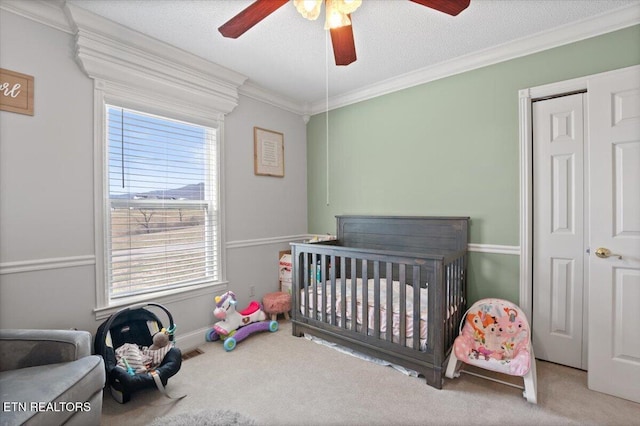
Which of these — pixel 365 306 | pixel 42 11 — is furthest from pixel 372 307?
pixel 42 11

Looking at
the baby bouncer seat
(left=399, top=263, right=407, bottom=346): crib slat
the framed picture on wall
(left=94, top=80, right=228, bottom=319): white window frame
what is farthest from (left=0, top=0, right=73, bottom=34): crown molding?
the baby bouncer seat

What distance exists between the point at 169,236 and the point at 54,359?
1.17 meters

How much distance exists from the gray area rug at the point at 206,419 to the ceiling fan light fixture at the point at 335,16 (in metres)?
2.15

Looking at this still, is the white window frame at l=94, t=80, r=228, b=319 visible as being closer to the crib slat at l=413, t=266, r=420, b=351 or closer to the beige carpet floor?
the beige carpet floor

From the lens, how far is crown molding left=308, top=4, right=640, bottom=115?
1959mm

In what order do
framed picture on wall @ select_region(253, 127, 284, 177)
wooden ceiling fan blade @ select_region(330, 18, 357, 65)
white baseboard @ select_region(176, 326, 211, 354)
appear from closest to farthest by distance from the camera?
wooden ceiling fan blade @ select_region(330, 18, 357, 65) → white baseboard @ select_region(176, 326, 211, 354) → framed picture on wall @ select_region(253, 127, 284, 177)

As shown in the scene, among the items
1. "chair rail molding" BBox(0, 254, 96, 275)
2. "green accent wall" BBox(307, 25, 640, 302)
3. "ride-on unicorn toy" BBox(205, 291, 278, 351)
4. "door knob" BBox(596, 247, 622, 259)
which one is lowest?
"ride-on unicorn toy" BBox(205, 291, 278, 351)

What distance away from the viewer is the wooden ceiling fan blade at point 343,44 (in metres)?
1.58

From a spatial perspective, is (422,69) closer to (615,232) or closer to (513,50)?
(513,50)

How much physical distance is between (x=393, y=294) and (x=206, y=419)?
1463mm

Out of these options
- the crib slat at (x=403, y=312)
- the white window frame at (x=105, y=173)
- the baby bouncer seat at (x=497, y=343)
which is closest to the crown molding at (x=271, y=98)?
the white window frame at (x=105, y=173)

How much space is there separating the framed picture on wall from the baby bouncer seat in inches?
90.6

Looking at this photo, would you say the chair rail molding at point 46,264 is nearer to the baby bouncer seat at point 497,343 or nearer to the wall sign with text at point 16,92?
the wall sign with text at point 16,92

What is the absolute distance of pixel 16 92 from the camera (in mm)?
1769
